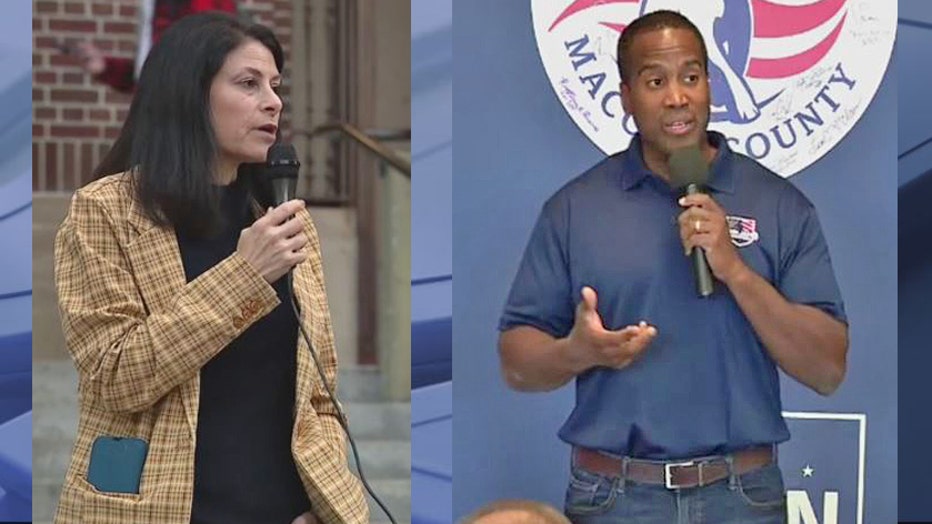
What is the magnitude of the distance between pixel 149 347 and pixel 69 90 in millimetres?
1710

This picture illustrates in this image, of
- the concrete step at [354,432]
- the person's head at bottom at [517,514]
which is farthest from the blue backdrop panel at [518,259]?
the concrete step at [354,432]

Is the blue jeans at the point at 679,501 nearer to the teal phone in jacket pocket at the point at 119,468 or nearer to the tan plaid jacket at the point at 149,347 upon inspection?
the tan plaid jacket at the point at 149,347

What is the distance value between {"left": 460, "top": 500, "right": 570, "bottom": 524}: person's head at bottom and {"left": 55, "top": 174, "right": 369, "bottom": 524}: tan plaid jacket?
3.71ft

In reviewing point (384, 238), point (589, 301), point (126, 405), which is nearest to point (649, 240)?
point (589, 301)

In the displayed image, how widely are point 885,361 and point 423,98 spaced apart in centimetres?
134

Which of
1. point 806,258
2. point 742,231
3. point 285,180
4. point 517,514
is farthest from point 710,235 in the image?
point 285,180

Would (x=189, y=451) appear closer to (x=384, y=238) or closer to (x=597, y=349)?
(x=597, y=349)

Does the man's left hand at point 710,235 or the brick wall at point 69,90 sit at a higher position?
the brick wall at point 69,90

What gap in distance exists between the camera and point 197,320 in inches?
106

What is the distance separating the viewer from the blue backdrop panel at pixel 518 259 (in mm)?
4000

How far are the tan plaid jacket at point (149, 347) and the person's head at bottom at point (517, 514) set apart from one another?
113cm

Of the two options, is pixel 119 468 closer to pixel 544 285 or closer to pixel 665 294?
pixel 544 285

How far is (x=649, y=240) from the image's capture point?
398cm

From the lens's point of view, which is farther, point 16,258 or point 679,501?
point 679,501
